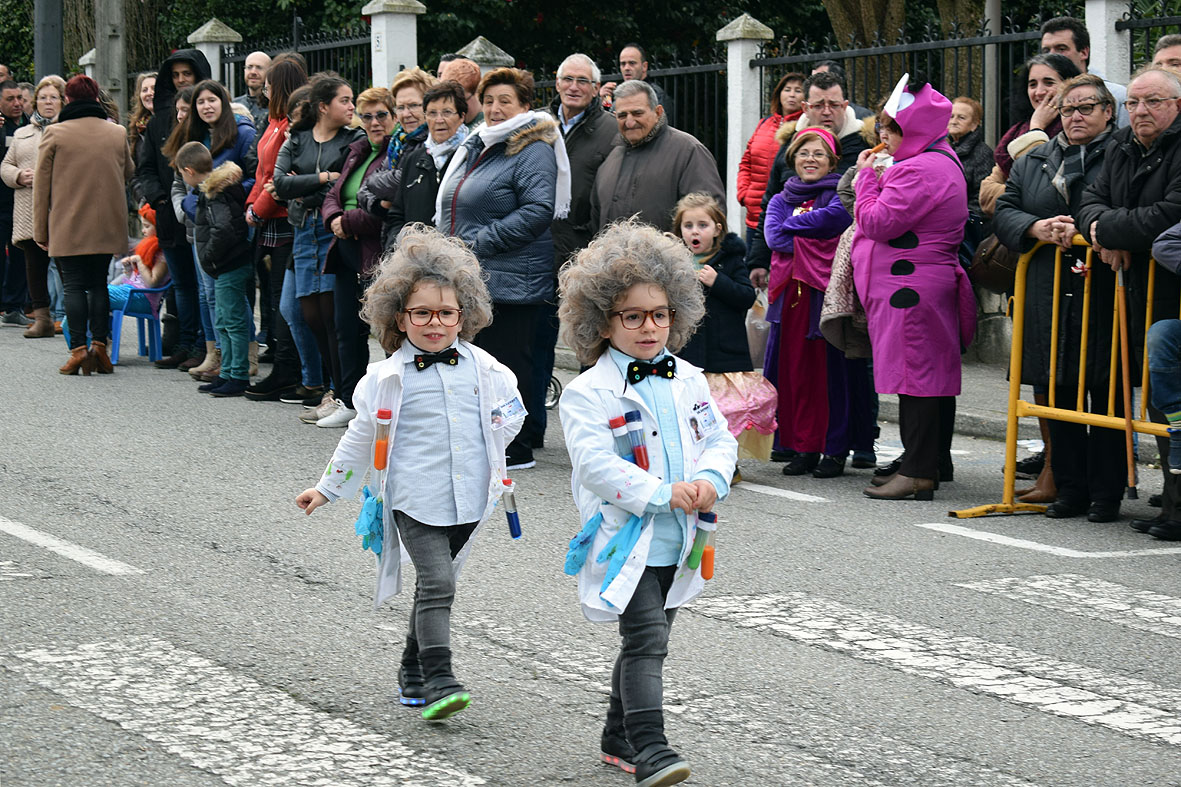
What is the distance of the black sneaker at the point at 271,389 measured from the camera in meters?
11.6

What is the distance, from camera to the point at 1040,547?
286 inches

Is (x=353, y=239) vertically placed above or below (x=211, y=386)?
above

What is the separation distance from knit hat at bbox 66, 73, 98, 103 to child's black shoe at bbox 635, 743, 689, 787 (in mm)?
10311

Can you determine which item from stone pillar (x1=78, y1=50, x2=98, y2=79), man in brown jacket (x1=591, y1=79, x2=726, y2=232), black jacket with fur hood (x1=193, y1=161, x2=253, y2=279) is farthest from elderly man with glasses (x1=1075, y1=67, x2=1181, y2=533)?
stone pillar (x1=78, y1=50, x2=98, y2=79)

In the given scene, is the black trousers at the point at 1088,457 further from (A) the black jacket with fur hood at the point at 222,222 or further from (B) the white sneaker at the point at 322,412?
(A) the black jacket with fur hood at the point at 222,222

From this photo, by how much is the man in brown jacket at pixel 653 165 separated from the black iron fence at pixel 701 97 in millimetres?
5275

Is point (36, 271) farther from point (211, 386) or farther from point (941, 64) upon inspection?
point (941, 64)

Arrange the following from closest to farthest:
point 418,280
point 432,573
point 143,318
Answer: point 432,573
point 418,280
point 143,318

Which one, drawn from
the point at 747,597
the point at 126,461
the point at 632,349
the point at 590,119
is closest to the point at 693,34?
the point at 590,119

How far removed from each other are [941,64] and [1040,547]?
6.79 m

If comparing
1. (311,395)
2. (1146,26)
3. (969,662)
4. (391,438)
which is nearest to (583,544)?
(391,438)

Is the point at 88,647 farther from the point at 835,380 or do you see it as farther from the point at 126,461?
the point at 835,380

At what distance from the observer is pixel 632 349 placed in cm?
444

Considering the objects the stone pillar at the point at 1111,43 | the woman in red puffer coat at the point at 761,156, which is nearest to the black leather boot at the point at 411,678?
the woman in red puffer coat at the point at 761,156
